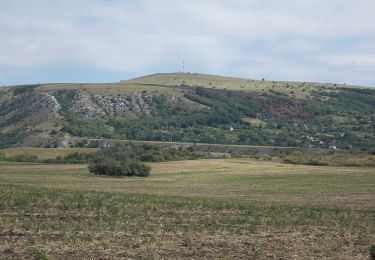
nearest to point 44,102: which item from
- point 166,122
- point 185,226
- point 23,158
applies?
point 166,122

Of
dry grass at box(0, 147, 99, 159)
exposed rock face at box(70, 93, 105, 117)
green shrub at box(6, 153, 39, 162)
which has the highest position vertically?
exposed rock face at box(70, 93, 105, 117)

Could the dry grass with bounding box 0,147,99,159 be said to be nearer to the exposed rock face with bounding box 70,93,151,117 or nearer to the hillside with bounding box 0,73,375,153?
the hillside with bounding box 0,73,375,153

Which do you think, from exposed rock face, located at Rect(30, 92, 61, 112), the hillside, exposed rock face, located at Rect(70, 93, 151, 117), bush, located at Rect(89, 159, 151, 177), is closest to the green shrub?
the hillside

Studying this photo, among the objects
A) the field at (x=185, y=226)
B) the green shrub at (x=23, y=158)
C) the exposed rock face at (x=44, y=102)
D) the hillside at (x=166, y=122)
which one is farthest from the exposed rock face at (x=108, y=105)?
the field at (x=185, y=226)

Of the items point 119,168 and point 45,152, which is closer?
point 119,168

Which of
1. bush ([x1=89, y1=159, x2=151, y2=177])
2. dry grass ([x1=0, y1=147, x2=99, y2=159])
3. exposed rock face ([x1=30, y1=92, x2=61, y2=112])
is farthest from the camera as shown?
exposed rock face ([x1=30, y1=92, x2=61, y2=112])

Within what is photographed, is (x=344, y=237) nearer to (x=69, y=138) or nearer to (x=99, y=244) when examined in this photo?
(x=99, y=244)

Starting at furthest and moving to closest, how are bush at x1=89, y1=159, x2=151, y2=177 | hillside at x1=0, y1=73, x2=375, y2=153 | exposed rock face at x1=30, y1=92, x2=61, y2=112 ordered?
exposed rock face at x1=30, y1=92, x2=61, y2=112, hillside at x1=0, y1=73, x2=375, y2=153, bush at x1=89, y1=159, x2=151, y2=177

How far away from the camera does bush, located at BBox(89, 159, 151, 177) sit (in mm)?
80688

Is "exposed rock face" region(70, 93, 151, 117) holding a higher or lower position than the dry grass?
higher

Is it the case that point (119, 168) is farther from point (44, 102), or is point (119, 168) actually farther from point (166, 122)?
point (44, 102)

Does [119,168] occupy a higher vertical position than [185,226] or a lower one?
lower

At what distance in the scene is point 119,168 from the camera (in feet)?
267

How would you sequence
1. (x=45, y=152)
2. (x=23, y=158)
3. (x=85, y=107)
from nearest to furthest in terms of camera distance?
1. (x=23, y=158)
2. (x=45, y=152)
3. (x=85, y=107)
